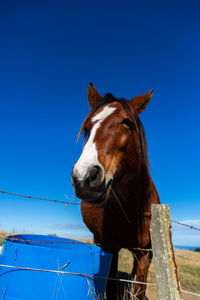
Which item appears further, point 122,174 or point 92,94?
point 92,94

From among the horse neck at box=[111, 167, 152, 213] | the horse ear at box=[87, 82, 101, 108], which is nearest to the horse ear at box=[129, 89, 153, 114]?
the horse ear at box=[87, 82, 101, 108]

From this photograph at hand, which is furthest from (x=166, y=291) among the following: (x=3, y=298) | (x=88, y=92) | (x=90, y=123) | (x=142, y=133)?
(x=88, y=92)

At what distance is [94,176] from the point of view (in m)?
1.94

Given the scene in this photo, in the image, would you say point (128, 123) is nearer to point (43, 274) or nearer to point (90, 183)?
point (90, 183)

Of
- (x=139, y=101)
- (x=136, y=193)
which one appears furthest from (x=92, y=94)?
(x=136, y=193)

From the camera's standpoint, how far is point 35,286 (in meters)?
1.77

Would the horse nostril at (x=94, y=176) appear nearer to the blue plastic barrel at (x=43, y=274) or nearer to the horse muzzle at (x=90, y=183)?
the horse muzzle at (x=90, y=183)

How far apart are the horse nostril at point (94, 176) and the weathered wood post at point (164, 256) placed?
540 millimetres

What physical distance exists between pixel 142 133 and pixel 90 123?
35.3 inches

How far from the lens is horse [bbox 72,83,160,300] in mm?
2257

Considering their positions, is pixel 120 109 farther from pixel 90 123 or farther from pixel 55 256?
pixel 55 256

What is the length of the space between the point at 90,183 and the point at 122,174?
2.56 feet

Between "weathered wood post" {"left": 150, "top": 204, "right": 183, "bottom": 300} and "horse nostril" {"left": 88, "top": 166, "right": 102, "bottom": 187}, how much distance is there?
1.77ft

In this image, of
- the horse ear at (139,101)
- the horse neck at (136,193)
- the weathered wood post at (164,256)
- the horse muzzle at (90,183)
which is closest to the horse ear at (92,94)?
the horse ear at (139,101)
